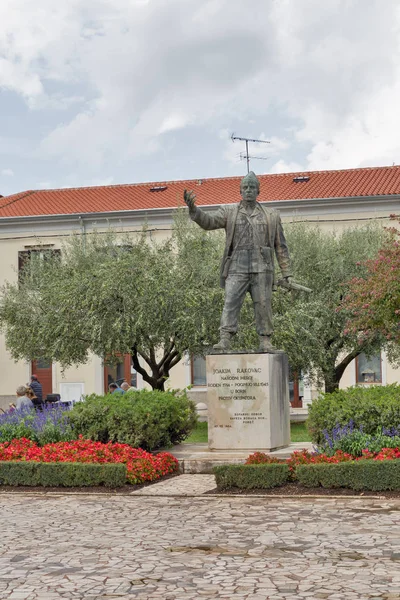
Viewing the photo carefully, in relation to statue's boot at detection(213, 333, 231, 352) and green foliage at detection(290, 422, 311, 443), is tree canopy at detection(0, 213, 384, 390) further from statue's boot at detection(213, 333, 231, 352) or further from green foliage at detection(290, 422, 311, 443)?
statue's boot at detection(213, 333, 231, 352)

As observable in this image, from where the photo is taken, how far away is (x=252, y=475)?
10922 mm

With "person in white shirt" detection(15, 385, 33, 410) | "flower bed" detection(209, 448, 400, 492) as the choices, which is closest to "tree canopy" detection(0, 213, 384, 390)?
"person in white shirt" detection(15, 385, 33, 410)

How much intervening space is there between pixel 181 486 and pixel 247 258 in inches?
139

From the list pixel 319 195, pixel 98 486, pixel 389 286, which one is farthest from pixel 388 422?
pixel 319 195

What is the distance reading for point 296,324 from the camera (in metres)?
22.5

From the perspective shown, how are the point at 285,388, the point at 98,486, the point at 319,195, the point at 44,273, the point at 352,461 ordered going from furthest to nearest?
the point at 319,195 → the point at 44,273 → the point at 285,388 → the point at 98,486 → the point at 352,461

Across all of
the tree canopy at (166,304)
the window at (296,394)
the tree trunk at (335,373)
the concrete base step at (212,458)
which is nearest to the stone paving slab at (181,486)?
the concrete base step at (212,458)

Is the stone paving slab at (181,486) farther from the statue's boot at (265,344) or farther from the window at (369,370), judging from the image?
the window at (369,370)

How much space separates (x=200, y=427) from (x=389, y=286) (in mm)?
7315

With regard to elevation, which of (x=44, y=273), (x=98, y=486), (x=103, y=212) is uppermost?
(x=103, y=212)

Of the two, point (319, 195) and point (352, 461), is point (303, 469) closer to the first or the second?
point (352, 461)

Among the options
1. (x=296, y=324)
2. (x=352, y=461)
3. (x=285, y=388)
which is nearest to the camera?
(x=352, y=461)

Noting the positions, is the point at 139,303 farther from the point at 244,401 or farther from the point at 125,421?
the point at 244,401

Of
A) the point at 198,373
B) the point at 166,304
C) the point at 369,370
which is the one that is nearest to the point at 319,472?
the point at 166,304
